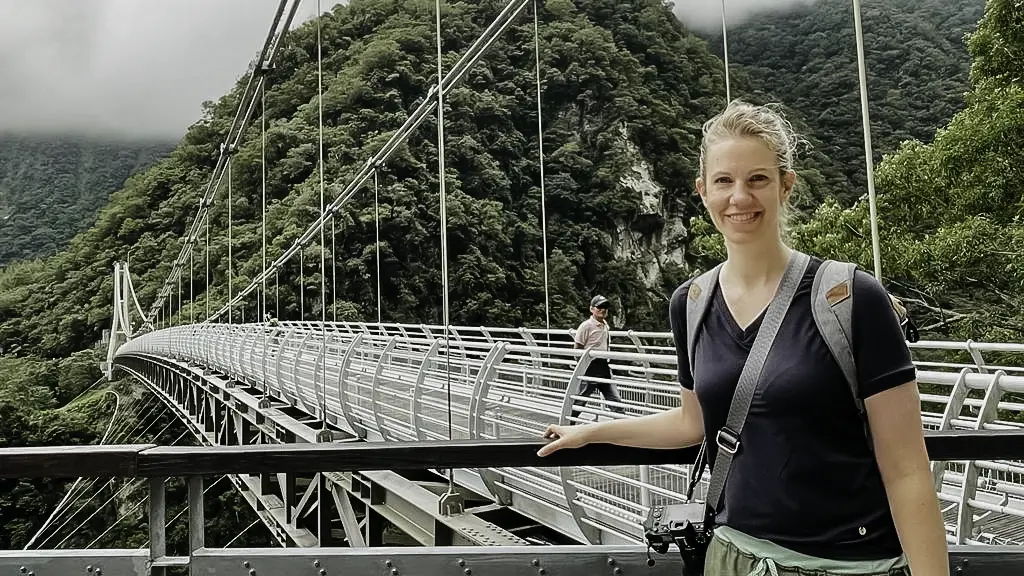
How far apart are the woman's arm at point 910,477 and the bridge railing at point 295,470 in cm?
42

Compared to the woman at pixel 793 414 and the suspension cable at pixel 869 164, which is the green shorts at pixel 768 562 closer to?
the woman at pixel 793 414

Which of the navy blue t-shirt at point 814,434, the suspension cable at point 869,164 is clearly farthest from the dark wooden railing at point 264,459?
the suspension cable at point 869,164

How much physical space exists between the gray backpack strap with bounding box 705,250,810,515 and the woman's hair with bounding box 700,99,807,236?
9cm

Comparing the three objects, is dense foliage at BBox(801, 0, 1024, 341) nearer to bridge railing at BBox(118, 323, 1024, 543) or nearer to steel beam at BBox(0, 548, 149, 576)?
bridge railing at BBox(118, 323, 1024, 543)

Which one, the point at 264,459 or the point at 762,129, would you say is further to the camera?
the point at 264,459

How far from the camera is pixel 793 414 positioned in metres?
0.90

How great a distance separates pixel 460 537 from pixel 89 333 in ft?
134

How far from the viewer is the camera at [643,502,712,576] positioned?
103 centimetres

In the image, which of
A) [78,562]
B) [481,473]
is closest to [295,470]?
[78,562]

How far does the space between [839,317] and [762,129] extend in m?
0.23

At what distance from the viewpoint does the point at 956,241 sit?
851 cm

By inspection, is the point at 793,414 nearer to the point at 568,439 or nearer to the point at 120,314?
the point at 568,439

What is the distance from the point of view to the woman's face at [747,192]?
970 mm

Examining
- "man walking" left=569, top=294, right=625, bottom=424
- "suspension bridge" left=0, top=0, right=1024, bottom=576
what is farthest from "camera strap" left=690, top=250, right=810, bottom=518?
"man walking" left=569, top=294, right=625, bottom=424
